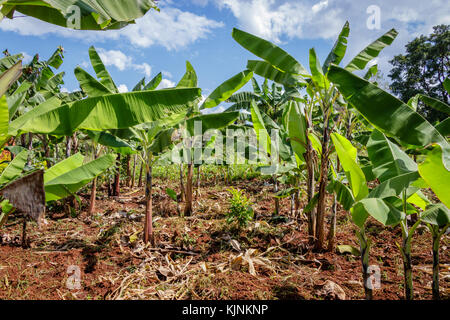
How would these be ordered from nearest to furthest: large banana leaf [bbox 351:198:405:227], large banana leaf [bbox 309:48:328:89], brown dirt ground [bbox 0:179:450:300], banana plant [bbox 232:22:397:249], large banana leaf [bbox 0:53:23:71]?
large banana leaf [bbox 351:198:405:227], brown dirt ground [bbox 0:179:450:300], large banana leaf [bbox 309:48:328:89], banana plant [bbox 232:22:397:249], large banana leaf [bbox 0:53:23:71]

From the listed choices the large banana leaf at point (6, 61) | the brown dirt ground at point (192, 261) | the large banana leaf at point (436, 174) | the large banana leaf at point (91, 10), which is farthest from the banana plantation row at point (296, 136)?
the large banana leaf at point (6, 61)

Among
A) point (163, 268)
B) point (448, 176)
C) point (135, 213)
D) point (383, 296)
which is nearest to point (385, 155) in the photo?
point (448, 176)

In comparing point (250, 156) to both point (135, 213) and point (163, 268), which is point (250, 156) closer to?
point (163, 268)

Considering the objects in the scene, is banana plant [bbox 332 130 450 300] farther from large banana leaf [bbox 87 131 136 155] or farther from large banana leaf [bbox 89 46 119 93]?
large banana leaf [bbox 89 46 119 93]

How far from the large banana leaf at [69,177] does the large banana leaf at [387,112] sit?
2.30m

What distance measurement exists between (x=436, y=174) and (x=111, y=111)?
8.67ft

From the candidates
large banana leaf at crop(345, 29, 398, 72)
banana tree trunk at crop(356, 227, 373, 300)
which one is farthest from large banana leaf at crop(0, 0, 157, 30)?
banana tree trunk at crop(356, 227, 373, 300)

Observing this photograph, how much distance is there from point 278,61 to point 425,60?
1155 inches

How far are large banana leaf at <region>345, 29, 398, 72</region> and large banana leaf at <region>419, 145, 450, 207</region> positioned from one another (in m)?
1.58

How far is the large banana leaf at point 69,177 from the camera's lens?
2012 millimetres

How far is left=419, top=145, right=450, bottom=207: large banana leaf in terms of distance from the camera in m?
1.62

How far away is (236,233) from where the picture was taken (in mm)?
3828

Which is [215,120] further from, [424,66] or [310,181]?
[424,66]

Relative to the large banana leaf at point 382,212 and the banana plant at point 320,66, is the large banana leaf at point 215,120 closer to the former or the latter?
the banana plant at point 320,66
